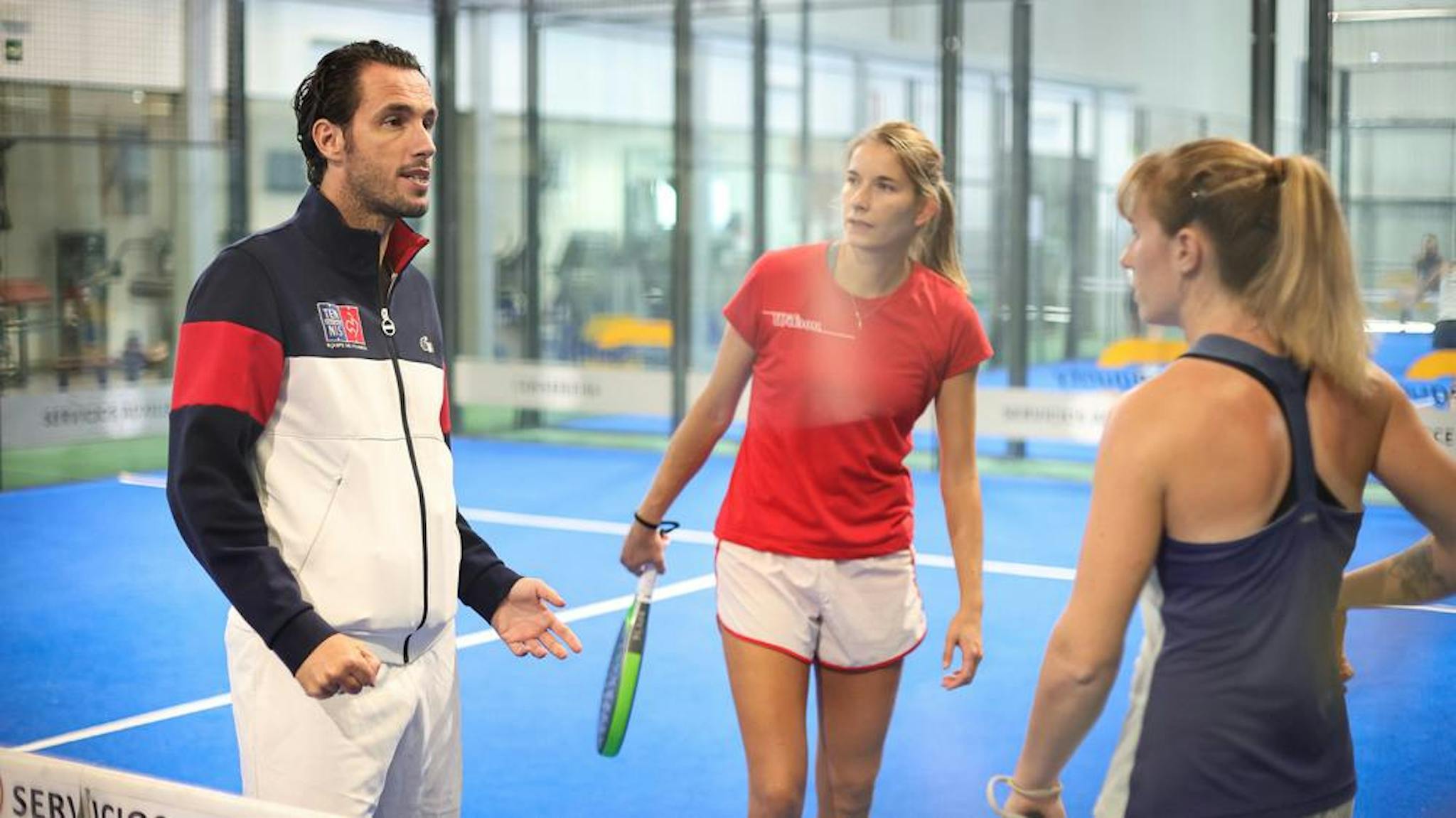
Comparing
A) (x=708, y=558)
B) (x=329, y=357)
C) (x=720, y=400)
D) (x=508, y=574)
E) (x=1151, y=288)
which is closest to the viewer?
(x=1151, y=288)

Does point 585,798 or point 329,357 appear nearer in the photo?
point 329,357

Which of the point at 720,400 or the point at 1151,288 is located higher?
the point at 1151,288

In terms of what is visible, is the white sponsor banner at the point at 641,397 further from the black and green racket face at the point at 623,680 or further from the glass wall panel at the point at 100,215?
the black and green racket face at the point at 623,680

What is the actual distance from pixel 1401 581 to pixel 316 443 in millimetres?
1509

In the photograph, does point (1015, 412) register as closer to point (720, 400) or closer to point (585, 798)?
point (585, 798)

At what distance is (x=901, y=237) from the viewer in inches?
136

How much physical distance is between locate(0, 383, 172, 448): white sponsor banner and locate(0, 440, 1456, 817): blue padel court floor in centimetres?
157

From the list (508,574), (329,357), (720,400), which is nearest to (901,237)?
(720,400)

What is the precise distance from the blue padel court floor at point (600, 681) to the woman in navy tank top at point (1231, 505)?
8.95 ft

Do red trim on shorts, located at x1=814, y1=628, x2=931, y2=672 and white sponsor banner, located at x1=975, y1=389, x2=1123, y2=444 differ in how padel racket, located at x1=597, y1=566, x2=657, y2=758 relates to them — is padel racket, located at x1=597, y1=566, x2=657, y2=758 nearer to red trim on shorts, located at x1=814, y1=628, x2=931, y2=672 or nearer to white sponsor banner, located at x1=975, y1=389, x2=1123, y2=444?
red trim on shorts, located at x1=814, y1=628, x2=931, y2=672

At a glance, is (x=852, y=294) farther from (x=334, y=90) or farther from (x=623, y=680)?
(x=334, y=90)

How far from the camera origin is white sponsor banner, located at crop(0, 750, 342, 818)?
222cm

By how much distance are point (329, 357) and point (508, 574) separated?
0.55 m

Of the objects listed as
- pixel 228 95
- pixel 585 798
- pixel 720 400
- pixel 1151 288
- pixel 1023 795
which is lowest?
pixel 585 798
